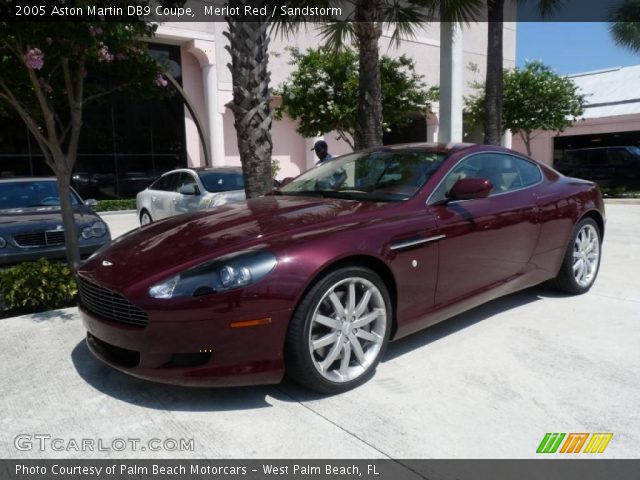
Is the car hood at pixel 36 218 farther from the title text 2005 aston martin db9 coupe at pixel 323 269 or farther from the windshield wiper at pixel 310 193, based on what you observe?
the windshield wiper at pixel 310 193

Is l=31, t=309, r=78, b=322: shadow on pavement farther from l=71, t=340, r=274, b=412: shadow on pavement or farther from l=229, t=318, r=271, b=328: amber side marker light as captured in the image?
l=229, t=318, r=271, b=328: amber side marker light

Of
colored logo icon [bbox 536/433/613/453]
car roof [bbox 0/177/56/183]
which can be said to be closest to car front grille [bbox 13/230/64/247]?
car roof [bbox 0/177/56/183]

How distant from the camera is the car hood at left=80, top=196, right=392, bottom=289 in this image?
114 inches

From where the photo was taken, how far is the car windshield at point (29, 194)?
7.11 m

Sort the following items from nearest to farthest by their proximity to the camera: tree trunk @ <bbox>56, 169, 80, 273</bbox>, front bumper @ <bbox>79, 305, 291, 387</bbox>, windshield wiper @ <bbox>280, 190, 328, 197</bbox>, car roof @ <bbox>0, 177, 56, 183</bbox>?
front bumper @ <bbox>79, 305, 291, 387</bbox> < windshield wiper @ <bbox>280, 190, 328, 197</bbox> < tree trunk @ <bbox>56, 169, 80, 273</bbox> < car roof @ <bbox>0, 177, 56, 183</bbox>

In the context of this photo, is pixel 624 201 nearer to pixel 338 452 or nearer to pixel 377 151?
pixel 377 151

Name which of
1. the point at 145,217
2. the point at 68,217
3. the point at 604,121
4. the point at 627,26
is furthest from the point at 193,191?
the point at 604,121

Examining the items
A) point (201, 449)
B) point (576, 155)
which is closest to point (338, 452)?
point (201, 449)

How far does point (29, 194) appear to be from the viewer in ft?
24.1

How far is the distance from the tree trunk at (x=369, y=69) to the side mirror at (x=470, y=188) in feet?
15.4

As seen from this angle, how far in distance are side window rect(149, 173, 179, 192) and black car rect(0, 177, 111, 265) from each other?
77.3 inches

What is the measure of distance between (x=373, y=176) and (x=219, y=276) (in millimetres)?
1705

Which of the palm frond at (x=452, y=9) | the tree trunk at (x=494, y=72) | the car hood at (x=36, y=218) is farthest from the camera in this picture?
the tree trunk at (x=494, y=72)

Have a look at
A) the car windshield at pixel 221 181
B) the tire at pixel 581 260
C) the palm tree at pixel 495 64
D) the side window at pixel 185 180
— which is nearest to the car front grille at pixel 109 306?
the tire at pixel 581 260
